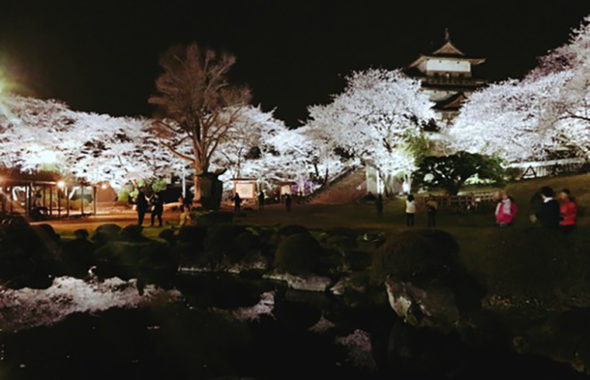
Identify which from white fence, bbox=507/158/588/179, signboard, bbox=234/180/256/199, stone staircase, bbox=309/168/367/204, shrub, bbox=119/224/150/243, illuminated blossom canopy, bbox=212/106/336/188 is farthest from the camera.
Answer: illuminated blossom canopy, bbox=212/106/336/188

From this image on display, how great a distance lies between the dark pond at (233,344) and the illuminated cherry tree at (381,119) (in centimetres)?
2409

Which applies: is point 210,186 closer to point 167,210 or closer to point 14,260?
point 167,210

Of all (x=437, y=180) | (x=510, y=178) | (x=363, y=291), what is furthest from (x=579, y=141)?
(x=363, y=291)

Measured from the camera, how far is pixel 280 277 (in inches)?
516

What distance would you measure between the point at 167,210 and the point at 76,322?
69.0 feet

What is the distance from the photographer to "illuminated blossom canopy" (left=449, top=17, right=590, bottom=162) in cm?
2231

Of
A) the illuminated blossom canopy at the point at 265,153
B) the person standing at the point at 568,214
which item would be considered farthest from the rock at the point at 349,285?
the illuminated blossom canopy at the point at 265,153

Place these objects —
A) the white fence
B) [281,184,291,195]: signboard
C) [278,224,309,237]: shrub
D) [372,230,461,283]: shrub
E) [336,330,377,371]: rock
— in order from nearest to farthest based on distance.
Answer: [336,330,377,371]: rock, [372,230,461,283]: shrub, [278,224,309,237]: shrub, the white fence, [281,184,291,195]: signboard

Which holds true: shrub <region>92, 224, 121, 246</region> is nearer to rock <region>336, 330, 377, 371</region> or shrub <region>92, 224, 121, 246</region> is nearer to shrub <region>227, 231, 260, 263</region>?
shrub <region>227, 231, 260, 263</region>

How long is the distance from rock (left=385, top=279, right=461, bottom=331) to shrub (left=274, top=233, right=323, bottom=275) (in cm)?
353

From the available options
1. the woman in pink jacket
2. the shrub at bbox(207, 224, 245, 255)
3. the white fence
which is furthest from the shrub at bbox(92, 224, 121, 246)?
the white fence

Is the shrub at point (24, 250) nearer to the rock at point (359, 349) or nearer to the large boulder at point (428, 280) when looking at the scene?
the rock at point (359, 349)

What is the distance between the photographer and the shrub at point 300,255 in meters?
12.4

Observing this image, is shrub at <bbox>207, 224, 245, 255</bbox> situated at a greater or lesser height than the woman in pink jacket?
lesser
